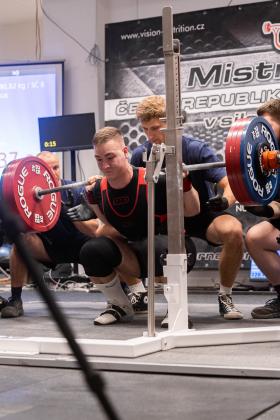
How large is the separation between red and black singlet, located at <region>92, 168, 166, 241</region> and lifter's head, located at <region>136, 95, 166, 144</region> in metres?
0.20

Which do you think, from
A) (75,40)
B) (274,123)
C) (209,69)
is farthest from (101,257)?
(75,40)

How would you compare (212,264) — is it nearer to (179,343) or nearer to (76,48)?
(76,48)

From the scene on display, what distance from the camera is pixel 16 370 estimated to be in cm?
230

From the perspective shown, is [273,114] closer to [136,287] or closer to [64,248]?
[136,287]

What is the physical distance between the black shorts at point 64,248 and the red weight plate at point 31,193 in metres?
0.35

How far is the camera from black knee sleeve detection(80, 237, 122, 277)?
3211mm

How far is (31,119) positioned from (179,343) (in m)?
4.83

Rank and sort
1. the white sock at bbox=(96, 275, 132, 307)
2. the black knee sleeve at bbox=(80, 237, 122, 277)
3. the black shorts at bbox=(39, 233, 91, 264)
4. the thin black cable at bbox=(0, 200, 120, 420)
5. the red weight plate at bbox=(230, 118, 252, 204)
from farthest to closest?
1. the black shorts at bbox=(39, 233, 91, 264)
2. the white sock at bbox=(96, 275, 132, 307)
3. the black knee sleeve at bbox=(80, 237, 122, 277)
4. the red weight plate at bbox=(230, 118, 252, 204)
5. the thin black cable at bbox=(0, 200, 120, 420)

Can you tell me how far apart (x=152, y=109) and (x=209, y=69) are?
2.92 metres

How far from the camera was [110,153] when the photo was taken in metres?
3.09

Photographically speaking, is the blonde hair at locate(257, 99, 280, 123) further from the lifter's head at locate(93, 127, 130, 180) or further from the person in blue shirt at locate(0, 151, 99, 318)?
the person in blue shirt at locate(0, 151, 99, 318)

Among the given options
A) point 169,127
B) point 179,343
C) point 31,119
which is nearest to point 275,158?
point 169,127

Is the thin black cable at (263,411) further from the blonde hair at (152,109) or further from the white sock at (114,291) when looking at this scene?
the blonde hair at (152,109)

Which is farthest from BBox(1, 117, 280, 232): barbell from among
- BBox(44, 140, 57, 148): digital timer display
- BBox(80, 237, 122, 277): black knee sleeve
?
BBox(44, 140, 57, 148): digital timer display
